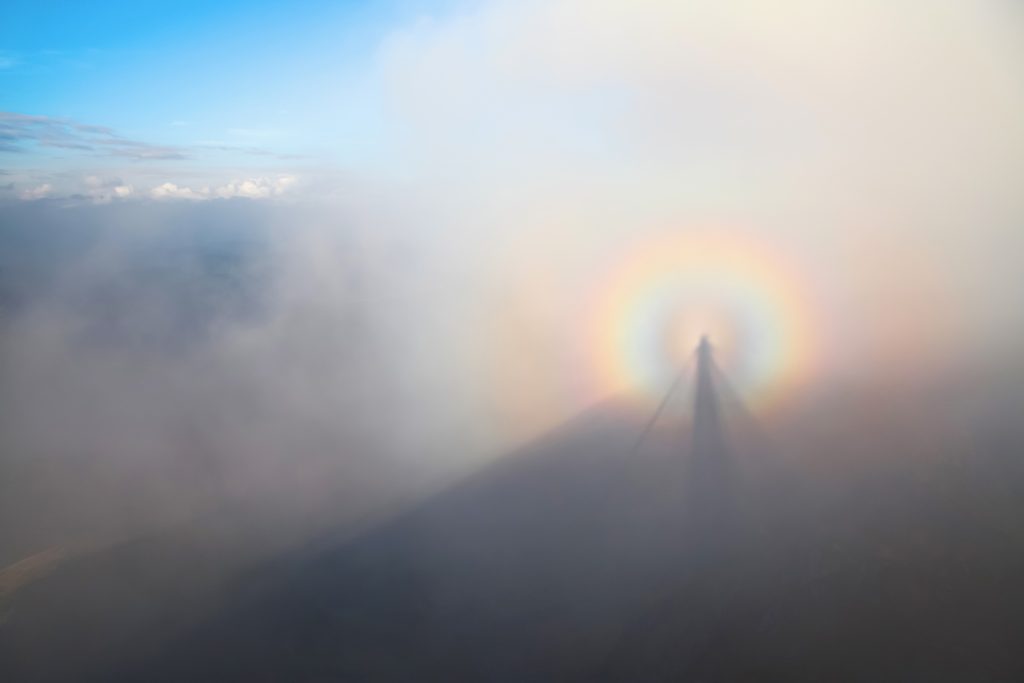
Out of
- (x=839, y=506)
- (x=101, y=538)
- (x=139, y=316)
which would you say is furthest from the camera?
(x=139, y=316)

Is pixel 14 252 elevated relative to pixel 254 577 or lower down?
elevated

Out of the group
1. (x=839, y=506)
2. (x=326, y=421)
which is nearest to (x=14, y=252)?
(x=326, y=421)

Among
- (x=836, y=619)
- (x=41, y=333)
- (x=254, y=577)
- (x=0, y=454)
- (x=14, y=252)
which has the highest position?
(x=14, y=252)

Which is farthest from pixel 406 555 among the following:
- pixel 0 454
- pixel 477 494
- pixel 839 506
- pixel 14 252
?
pixel 14 252

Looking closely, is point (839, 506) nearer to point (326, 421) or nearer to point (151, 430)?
point (326, 421)

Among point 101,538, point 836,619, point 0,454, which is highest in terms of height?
point 0,454

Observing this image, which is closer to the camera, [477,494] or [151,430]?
[477,494]

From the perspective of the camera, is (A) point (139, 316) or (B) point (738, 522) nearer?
(B) point (738, 522)

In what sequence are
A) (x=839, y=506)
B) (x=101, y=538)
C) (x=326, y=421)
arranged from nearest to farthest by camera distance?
(x=839, y=506) < (x=101, y=538) < (x=326, y=421)

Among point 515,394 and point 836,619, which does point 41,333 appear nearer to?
point 515,394
